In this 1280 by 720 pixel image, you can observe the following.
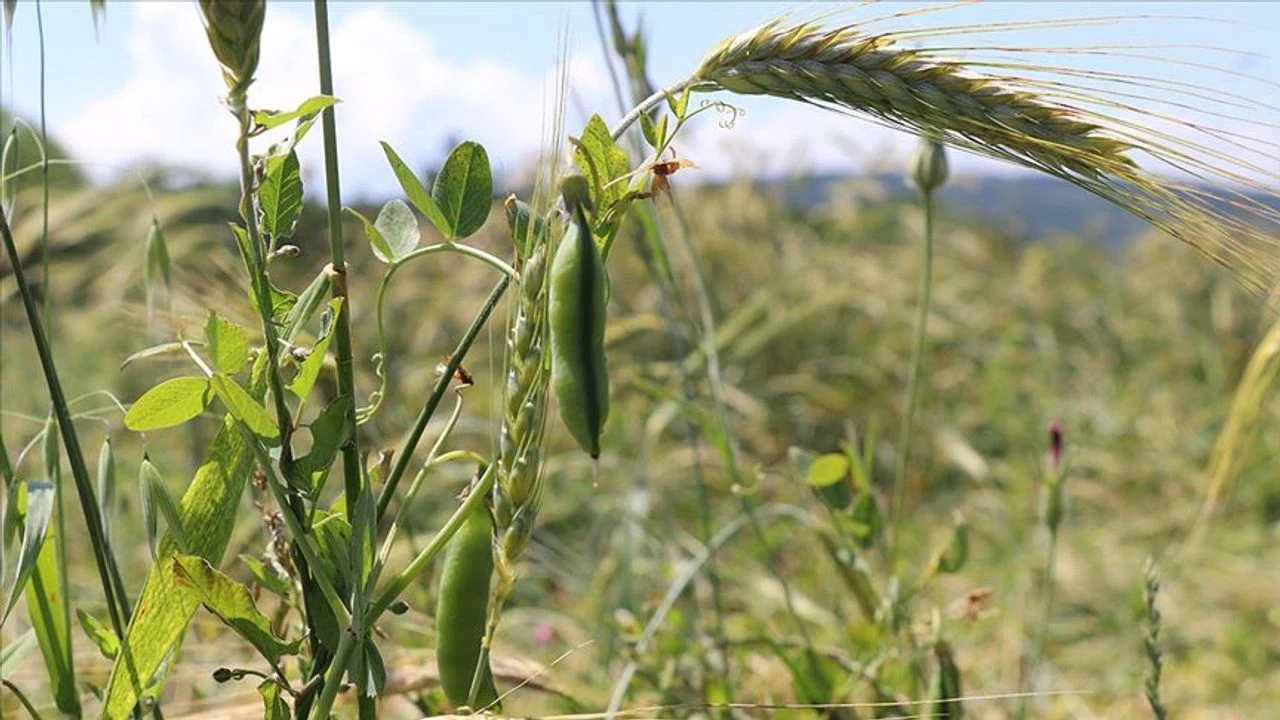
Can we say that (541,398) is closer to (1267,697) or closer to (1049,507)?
(1049,507)

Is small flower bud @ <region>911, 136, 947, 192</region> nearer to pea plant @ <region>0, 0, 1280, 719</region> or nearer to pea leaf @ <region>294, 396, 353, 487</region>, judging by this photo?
pea plant @ <region>0, 0, 1280, 719</region>

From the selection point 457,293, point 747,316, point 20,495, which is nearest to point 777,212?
point 457,293

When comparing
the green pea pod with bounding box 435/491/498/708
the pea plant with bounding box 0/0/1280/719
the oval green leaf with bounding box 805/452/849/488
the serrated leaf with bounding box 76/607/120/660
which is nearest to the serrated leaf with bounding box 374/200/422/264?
the pea plant with bounding box 0/0/1280/719

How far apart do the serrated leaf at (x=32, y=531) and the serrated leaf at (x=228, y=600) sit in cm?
9

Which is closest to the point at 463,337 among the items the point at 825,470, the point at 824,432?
the point at 825,470

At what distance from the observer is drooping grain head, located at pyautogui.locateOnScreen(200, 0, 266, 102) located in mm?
369

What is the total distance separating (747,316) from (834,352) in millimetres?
1507

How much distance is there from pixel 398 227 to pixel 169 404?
11 centimetres

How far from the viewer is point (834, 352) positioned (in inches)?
139

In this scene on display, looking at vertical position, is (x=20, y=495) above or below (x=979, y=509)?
above

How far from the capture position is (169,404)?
503 mm

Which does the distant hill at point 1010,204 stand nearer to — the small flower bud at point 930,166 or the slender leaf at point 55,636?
the small flower bud at point 930,166

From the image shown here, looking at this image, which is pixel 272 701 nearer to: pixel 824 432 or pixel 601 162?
pixel 601 162

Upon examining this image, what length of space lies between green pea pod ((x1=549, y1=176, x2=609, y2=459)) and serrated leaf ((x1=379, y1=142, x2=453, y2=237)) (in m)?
0.09
